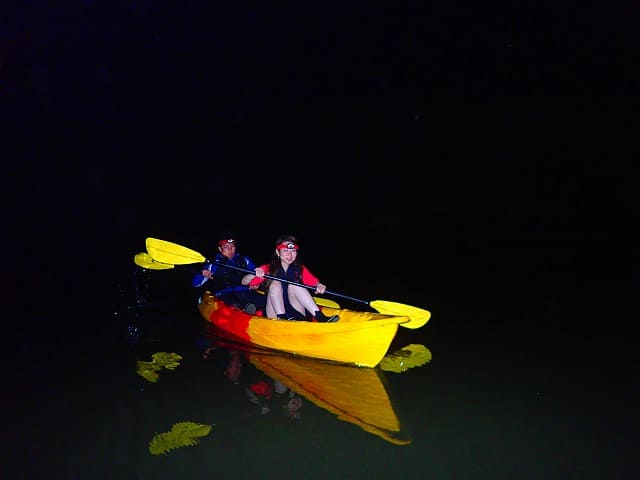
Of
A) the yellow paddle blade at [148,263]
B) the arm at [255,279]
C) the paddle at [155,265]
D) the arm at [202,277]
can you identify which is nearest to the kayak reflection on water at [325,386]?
the arm at [255,279]

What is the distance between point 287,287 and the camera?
6.30 meters

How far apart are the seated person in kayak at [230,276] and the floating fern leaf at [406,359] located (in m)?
1.57

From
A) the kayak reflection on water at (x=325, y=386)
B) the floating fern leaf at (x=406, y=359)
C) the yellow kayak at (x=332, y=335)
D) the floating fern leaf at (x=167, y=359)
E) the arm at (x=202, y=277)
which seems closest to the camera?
the kayak reflection on water at (x=325, y=386)

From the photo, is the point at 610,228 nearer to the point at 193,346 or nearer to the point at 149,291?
the point at 149,291

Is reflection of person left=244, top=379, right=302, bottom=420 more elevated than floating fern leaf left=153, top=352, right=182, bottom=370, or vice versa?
reflection of person left=244, top=379, right=302, bottom=420

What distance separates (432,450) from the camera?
415cm

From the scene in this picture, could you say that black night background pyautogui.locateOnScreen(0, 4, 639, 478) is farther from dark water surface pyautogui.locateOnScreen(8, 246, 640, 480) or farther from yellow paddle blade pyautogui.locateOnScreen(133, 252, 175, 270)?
→ dark water surface pyautogui.locateOnScreen(8, 246, 640, 480)

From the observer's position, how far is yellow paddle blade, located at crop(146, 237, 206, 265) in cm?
712

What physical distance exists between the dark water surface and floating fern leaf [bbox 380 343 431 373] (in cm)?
12

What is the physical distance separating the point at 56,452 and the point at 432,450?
2.45 metres

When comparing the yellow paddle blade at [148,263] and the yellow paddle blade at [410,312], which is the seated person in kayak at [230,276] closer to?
the yellow paddle blade at [148,263]

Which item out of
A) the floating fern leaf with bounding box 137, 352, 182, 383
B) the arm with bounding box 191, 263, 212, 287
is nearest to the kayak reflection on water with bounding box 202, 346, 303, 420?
the floating fern leaf with bounding box 137, 352, 182, 383

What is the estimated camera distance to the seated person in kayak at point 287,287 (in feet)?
20.3

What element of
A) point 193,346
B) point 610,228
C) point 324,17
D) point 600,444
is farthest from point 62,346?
point 324,17
